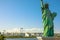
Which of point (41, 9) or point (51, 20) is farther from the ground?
point (41, 9)

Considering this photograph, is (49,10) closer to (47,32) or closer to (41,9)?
(41,9)

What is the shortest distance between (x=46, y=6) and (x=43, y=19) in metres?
2.10

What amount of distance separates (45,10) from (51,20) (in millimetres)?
1996

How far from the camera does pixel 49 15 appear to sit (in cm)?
2650

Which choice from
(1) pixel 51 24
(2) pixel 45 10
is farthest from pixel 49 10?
(1) pixel 51 24

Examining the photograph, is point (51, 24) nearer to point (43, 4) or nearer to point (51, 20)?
point (51, 20)

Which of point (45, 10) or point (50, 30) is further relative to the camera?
point (50, 30)

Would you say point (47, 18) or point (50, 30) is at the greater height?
point (47, 18)

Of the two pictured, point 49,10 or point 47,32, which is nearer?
point 49,10

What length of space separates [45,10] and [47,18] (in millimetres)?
1453

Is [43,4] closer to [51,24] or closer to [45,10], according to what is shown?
[45,10]

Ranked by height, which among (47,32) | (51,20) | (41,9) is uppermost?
(41,9)

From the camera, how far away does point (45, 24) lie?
27266mm

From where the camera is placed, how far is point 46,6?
86.0 ft
